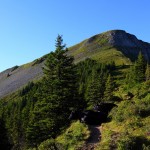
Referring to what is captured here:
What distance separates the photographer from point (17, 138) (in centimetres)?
10369

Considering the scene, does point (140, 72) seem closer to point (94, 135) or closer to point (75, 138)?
point (94, 135)

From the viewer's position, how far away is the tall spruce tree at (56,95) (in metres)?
48.5

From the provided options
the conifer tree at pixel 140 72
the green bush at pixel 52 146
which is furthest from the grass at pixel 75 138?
the conifer tree at pixel 140 72

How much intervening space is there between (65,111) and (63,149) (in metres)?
20.3

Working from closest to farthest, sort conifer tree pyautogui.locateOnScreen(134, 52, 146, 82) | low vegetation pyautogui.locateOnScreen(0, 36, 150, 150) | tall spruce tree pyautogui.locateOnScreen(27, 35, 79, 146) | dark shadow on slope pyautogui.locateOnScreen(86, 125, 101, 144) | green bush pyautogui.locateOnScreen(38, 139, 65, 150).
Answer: low vegetation pyautogui.locateOnScreen(0, 36, 150, 150) → dark shadow on slope pyautogui.locateOnScreen(86, 125, 101, 144) → green bush pyautogui.locateOnScreen(38, 139, 65, 150) → tall spruce tree pyautogui.locateOnScreen(27, 35, 79, 146) → conifer tree pyautogui.locateOnScreen(134, 52, 146, 82)

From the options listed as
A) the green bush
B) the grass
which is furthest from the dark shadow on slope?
the green bush

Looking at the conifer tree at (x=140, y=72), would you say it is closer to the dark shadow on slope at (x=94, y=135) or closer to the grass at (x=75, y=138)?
the dark shadow on slope at (x=94, y=135)

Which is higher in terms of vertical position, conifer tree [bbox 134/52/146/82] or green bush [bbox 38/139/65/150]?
conifer tree [bbox 134/52/146/82]

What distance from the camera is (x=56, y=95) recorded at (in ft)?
162

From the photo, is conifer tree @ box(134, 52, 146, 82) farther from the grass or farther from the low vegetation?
the grass

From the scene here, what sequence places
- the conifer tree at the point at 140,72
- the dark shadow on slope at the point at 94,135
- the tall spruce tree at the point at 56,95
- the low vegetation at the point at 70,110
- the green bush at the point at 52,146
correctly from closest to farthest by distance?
the low vegetation at the point at 70,110
the dark shadow on slope at the point at 94,135
the green bush at the point at 52,146
the tall spruce tree at the point at 56,95
the conifer tree at the point at 140,72

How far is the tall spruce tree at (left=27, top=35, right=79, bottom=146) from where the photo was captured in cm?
4847

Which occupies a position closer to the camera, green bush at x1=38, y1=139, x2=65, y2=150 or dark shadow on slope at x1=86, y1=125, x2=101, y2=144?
dark shadow on slope at x1=86, y1=125, x2=101, y2=144

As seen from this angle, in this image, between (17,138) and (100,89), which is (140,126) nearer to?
(100,89)
